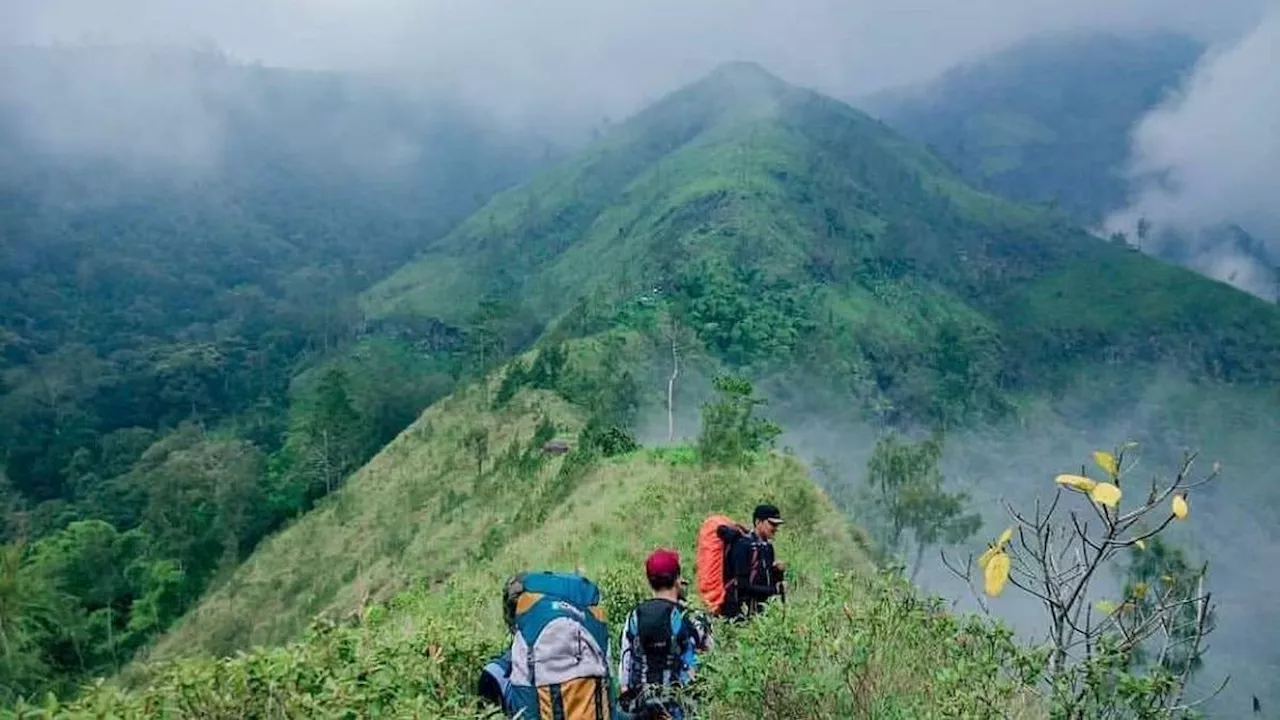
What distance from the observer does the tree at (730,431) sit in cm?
1894

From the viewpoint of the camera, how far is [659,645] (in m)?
5.29

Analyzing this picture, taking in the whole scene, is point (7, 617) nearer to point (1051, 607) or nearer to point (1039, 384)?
point (1051, 607)

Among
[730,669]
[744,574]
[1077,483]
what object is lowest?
A: [730,669]

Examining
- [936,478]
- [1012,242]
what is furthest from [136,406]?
[1012,242]

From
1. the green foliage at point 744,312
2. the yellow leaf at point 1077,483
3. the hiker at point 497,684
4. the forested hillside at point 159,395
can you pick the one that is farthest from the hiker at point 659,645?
the green foliage at point 744,312

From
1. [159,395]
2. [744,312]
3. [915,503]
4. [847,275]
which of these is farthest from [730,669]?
[847,275]

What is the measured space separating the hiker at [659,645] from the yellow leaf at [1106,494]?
8.60 feet

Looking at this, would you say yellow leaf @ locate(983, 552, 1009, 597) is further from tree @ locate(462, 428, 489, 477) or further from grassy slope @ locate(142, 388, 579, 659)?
tree @ locate(462, 428, 489, 477)

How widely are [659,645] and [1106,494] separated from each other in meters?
2.98

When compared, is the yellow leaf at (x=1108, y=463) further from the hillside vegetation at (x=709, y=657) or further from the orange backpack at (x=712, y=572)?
the orange backpack at (x=712, y=572)

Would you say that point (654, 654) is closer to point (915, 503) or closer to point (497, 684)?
point (497, 684)

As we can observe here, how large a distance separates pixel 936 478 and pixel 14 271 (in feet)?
413

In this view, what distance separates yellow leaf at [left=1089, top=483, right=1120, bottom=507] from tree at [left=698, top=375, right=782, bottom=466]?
1530 cm

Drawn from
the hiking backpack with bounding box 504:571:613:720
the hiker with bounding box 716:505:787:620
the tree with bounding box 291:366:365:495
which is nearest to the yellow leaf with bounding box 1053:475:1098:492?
the hiking backpack with bounding box 504:571:613:720
